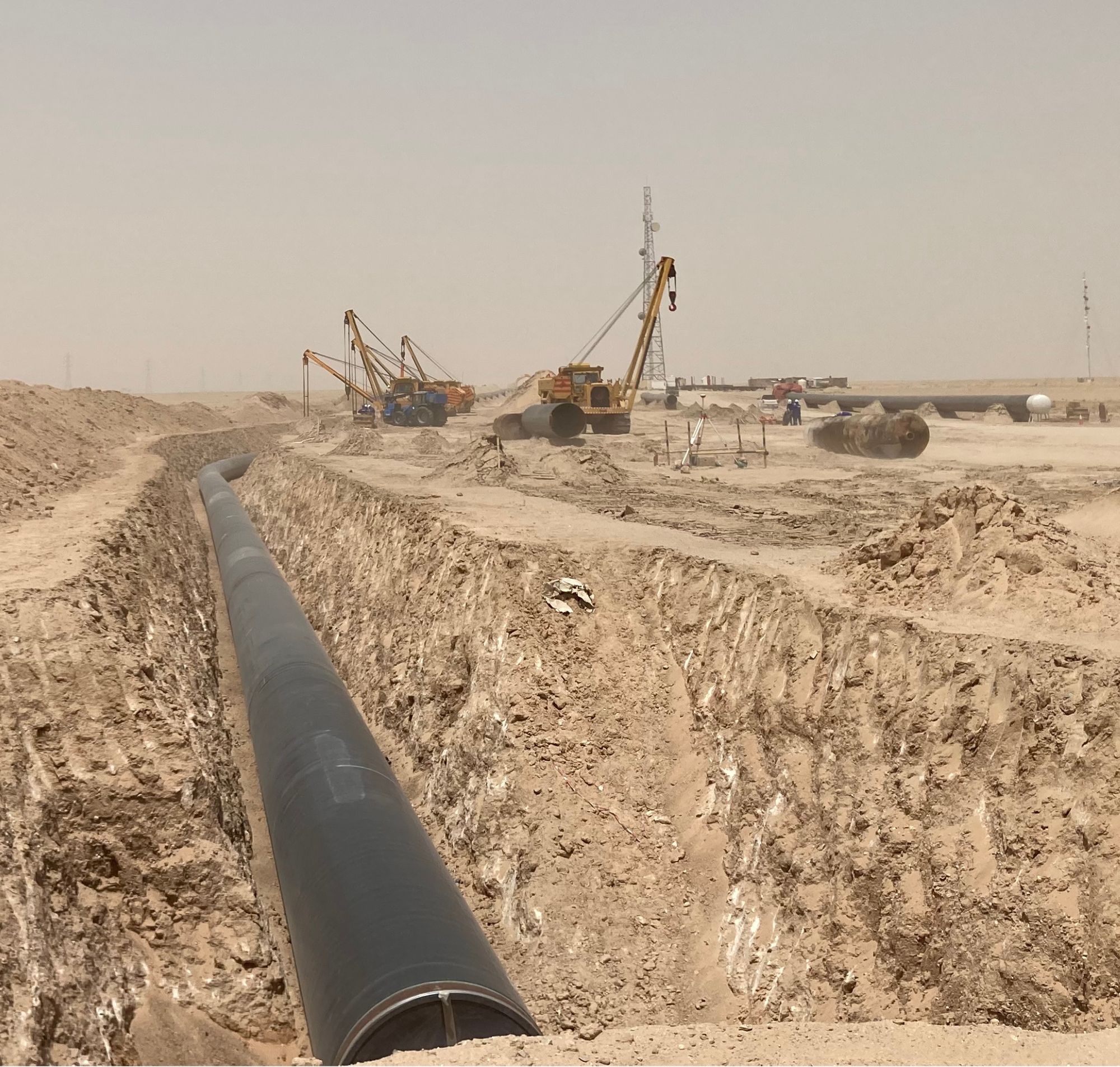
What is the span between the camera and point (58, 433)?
121ft

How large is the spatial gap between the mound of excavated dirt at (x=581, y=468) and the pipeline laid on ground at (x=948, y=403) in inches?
1260

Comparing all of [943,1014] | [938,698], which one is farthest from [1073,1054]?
[938,698]

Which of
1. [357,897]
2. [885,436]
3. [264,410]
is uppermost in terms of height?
[264,410]

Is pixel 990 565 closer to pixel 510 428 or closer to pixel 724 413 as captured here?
pixel 510 428

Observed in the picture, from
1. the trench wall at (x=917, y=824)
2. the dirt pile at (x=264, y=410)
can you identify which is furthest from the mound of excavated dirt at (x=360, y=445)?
the dirt pile at (x=264, y=410)

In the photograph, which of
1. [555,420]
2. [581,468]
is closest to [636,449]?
[555,420]

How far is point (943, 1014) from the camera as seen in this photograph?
784cm

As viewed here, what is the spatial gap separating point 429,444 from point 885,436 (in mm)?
21765

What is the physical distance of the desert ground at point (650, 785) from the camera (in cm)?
743

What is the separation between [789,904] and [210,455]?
47.4m

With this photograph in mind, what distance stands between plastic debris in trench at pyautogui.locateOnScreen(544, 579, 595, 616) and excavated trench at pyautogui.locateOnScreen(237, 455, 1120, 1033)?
0.15 metres

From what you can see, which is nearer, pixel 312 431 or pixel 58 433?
pixel 58 433

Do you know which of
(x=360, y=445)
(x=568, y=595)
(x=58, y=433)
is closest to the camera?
(x=568, y=595)

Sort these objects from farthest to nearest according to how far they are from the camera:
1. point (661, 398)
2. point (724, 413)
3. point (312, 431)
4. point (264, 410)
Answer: point (264, 410)
point (661, 398)
point (312, 431)
point (724, 413)
